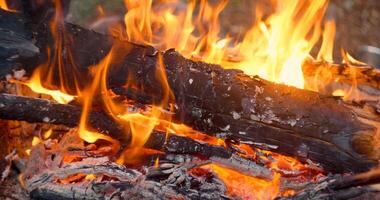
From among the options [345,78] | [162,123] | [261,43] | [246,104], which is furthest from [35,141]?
[345,78]

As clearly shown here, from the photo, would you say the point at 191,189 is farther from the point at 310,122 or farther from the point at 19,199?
the point at 19,199

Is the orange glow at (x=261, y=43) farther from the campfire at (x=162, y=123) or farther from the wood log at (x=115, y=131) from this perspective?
the wood log at (x=115, y=131)

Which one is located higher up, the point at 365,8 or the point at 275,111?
the point at 365,8

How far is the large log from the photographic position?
223 cm

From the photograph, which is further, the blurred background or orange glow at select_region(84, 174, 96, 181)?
the blurred background

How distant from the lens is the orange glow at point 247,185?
2.28 meters

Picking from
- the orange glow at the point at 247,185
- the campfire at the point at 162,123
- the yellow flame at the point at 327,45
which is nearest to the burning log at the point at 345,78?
the yellow flame at the point at 327,45

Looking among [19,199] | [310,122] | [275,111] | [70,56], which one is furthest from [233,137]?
[19,199]

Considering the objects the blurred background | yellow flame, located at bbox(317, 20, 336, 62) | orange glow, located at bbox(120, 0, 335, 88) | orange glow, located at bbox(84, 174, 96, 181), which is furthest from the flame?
the blurred background

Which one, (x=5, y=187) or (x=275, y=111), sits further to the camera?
(x=5, y=187)

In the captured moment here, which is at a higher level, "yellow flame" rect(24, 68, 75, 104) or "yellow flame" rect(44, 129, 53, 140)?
"yellow flame" rect(24, 68, 75, 104)

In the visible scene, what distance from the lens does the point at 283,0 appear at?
2.89 meters

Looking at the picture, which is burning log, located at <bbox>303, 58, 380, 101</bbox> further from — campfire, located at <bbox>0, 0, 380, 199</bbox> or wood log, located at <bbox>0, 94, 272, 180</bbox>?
wood log, located at <bbox>0, 94, 272, 180</bbox>

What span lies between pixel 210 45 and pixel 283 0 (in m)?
0.61
